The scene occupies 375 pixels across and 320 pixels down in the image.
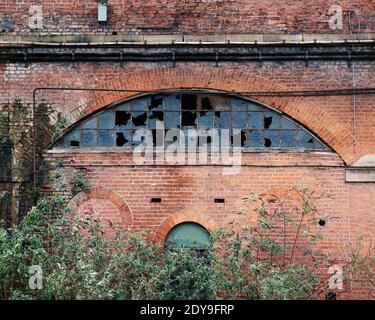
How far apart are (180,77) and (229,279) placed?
384cm

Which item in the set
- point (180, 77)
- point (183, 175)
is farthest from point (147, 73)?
point (183, 175)

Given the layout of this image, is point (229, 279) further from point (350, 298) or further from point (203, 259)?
point (350, 298)

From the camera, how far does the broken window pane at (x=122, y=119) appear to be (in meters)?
13.4

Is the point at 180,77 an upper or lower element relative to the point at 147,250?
upper

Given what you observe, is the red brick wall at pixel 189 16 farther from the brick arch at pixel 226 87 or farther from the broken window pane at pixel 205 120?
the broken window pane at pixel 205 120

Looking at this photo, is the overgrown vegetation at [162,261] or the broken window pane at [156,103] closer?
the overgrown vegetation at [162,261]

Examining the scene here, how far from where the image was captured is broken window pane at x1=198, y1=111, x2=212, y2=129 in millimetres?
13297

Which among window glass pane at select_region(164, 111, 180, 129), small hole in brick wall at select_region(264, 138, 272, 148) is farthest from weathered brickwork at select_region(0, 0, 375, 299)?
window glass pane at select_region(164, 111, 180, 129)

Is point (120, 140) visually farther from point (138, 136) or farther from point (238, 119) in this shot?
point (238, 119)

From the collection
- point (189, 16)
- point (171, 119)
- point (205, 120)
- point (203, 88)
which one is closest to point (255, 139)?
point (205, 120)

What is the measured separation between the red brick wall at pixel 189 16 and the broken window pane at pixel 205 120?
4.93 ft

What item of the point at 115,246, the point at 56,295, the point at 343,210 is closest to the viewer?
the point at 56,295

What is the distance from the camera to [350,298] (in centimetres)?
1264

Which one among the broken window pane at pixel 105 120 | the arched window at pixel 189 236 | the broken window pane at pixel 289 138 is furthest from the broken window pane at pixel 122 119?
the broken window pane at pixel 289 138
